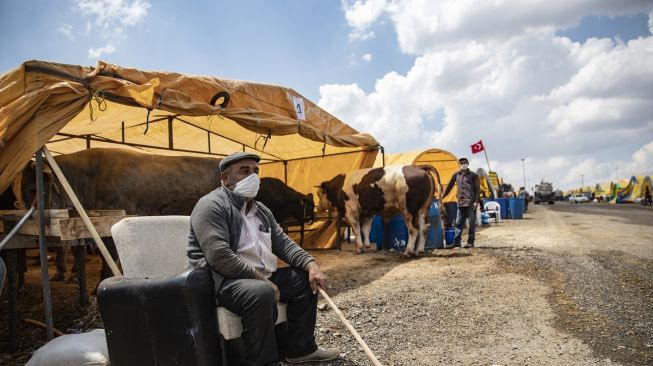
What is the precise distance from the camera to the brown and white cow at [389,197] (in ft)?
30.7

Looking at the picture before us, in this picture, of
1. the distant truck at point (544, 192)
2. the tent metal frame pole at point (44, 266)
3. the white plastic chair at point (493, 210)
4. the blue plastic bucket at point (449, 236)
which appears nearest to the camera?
the tent metal frame pole at point (44, 266)

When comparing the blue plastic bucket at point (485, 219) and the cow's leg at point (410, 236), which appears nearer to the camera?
the cow's leg at point (410, 236)

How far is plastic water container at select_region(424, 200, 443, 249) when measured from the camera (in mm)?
10008

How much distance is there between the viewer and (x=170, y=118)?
791 centimetres

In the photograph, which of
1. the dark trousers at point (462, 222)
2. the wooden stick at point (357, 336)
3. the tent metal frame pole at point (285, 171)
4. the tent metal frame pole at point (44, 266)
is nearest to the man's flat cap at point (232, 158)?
the wooden stick at point (357, 336)

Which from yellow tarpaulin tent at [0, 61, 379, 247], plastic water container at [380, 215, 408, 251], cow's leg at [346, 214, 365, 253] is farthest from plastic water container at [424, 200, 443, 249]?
yellow tarpaulin tent at [0, 61, 379, 247]

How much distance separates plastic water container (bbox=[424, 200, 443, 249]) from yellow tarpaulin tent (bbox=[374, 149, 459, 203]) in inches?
176

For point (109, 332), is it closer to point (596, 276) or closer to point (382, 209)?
point (596, 276)

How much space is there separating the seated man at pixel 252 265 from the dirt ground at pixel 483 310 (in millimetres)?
575

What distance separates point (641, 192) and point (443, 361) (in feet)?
151

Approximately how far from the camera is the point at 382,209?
32.8 feet

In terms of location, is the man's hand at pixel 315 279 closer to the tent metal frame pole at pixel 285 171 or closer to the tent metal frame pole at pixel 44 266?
the tent metal frame pole at pixel 44 266

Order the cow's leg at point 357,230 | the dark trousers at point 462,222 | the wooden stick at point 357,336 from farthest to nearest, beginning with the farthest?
the cow's leg at point 357,230, the dark trousers at point 462,222, the wooden stick at point 357,336

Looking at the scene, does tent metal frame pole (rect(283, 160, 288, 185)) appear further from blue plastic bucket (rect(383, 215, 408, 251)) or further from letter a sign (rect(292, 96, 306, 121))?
letter a sign (rect(292, 96, 306, 121))
